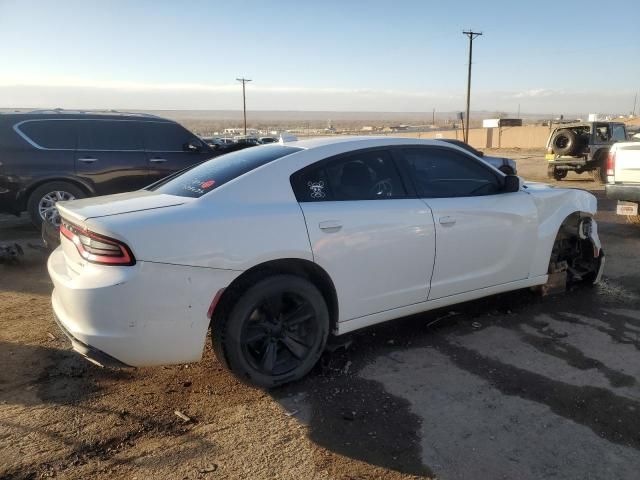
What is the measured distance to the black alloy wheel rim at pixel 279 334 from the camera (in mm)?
3232

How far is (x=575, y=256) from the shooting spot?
5324 millimetres

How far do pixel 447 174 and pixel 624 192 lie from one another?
203 inches

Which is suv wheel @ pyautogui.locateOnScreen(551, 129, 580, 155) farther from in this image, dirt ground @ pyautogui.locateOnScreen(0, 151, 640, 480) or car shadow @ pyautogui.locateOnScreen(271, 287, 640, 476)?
dirt ground @ pyautogui.locateOnScreen(0, 151, 640, 480)

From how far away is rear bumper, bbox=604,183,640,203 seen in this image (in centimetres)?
771

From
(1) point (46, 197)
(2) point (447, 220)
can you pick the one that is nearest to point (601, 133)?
(2) point (447, 220)

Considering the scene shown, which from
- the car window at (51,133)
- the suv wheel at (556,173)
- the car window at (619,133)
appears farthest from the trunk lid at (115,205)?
the car window at (619,133)

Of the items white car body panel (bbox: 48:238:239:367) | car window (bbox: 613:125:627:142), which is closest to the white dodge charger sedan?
white car body panel (bbox: 48:238:239:367)

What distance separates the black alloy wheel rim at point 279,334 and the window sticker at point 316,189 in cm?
68

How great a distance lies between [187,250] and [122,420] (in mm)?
1077

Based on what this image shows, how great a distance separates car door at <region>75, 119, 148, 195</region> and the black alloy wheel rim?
5.85 meters

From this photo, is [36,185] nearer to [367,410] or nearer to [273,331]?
[273,331]

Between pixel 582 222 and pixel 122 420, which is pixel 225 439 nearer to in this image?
pixel 122 420

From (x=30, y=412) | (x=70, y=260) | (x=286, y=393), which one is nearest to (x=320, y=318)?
(x=286, y=393)

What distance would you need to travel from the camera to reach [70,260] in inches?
125
